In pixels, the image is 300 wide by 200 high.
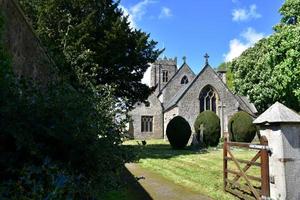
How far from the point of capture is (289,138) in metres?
6.57

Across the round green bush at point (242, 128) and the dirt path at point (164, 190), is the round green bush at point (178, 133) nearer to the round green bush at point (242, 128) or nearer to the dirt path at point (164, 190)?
the round green bush at point (242, 128)

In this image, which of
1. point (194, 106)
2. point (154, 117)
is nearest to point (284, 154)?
point (194, 106)

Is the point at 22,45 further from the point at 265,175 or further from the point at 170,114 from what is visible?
the point at 170,114

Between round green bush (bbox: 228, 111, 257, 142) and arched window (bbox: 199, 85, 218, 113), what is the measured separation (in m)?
14.9

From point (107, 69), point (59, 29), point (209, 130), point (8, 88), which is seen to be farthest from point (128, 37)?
point (8, 88)

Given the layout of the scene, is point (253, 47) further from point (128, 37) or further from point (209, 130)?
point (128, 37)

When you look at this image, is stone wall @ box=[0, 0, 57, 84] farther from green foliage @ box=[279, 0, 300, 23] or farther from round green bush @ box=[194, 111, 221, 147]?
green foliage @ box=[279, 0, 300, 23]

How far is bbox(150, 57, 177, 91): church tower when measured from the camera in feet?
190

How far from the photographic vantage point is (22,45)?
7.71m

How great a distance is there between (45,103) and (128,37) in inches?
759

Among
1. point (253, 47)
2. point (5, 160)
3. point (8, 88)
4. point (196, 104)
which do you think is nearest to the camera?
point (5, 160)

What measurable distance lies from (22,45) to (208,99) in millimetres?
35415

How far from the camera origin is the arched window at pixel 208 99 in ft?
136

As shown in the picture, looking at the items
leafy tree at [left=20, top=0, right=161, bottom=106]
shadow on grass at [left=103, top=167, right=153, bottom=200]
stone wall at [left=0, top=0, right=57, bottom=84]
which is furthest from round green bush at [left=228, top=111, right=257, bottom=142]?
stone wall at [left=0, top=0, right=57, bottom=84]
